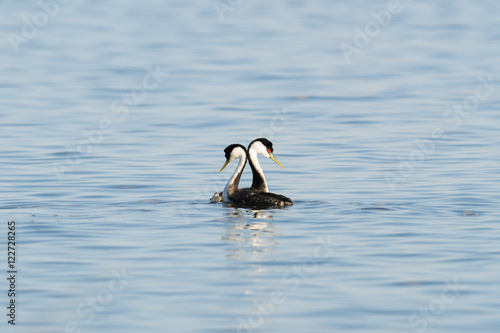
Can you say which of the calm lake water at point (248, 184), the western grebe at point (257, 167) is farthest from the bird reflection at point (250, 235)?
the western grebe at point (257, 167)

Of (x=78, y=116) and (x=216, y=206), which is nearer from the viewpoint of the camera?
(x=216, y=206)

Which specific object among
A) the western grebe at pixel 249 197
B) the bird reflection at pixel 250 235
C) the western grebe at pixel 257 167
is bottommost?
the bird reflection at pixel 250 235

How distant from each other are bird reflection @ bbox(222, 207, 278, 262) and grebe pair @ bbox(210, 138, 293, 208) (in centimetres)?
22

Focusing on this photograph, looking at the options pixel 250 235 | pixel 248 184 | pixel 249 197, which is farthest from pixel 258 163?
pixel 250 235

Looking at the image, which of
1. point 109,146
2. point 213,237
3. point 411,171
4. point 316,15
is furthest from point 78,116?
point 316,15

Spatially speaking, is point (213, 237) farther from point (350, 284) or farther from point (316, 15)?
point (316, 15)

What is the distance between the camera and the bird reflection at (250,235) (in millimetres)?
12156

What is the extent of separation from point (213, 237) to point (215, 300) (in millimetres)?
2912

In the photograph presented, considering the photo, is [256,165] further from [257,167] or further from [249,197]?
[249,197]

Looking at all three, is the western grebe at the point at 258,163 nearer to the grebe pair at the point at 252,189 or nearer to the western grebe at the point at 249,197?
the grebe pair at the point at 252,189

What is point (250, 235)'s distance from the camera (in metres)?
13.3

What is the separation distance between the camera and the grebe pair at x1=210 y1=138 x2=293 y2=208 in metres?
15.3

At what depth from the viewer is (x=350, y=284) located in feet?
35.5

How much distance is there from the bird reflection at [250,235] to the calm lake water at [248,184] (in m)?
0.05
